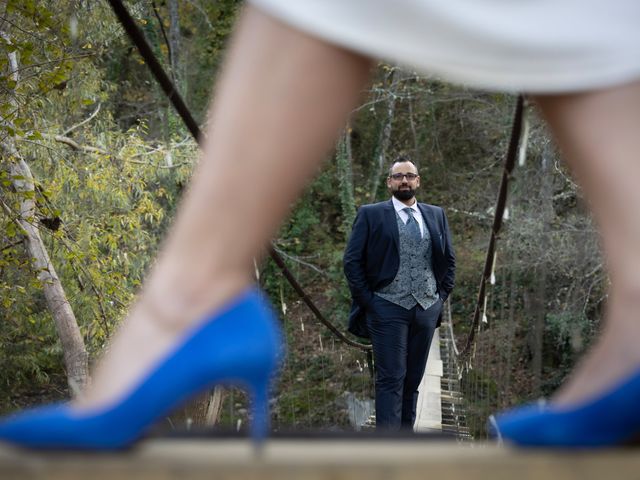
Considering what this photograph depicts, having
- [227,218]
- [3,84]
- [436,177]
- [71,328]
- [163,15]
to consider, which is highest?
[163,15]

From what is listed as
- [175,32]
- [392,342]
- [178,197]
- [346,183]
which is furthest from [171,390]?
[175,32]

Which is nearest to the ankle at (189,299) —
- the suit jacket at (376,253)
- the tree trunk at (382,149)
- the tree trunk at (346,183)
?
the suit jacket at (376,253)

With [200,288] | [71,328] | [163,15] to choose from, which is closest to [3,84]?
[71,328]

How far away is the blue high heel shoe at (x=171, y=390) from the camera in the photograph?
2.08ft

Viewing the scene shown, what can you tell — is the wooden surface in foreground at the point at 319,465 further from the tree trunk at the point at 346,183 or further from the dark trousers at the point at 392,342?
the tree trunk at the point at 346,183

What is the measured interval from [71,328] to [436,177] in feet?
30.8

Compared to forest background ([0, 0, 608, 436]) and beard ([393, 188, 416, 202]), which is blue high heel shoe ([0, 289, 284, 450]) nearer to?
forest background ([0, 0, 608, 436])

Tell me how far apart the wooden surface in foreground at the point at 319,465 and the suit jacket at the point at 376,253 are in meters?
3.99

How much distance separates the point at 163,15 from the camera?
13539 mm

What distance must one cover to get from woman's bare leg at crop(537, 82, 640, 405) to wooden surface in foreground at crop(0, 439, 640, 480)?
60 mm

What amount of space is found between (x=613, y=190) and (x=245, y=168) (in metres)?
0.27

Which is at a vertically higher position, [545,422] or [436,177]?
[436,177]

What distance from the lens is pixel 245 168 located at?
0.65 meters

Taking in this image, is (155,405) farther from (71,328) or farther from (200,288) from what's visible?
(71,328)
